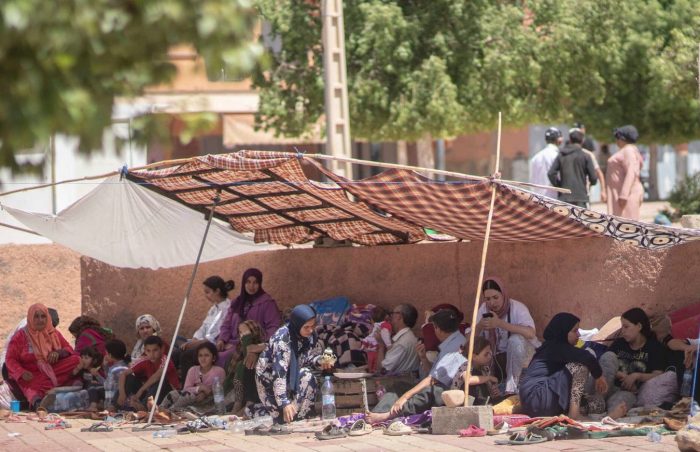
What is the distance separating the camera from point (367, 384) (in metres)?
9.62

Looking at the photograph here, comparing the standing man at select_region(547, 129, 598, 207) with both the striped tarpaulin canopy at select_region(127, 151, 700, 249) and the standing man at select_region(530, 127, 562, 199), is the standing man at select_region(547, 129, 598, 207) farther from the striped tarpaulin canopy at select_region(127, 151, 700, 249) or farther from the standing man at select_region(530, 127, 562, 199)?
the striped tarpaulin canopy at select_region(127, 151, 700, 249)

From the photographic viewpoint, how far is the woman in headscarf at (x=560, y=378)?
8.57 metres

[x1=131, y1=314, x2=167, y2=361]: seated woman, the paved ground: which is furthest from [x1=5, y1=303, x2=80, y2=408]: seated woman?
the paved ground

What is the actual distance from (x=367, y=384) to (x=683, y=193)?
1337cm

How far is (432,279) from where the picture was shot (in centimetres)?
1091

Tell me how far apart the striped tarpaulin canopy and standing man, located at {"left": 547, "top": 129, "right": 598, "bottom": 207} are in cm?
214

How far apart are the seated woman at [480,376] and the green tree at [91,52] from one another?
598cm

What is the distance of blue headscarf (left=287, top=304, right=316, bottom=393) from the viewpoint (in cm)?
943

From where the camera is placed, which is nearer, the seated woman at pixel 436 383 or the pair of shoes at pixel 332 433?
the pair of shoes at pixel 332 433

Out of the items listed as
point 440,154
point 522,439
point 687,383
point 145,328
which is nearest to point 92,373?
point 145,328

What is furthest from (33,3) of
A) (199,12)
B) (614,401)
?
(614,401)

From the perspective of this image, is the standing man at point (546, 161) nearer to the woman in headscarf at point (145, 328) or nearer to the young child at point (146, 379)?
the woman in headscarf at point (145, 328)

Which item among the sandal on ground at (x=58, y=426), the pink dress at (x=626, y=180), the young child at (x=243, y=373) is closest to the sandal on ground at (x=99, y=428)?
the sandal on ground at (x=58, y=426)

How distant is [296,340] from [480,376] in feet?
4.67
